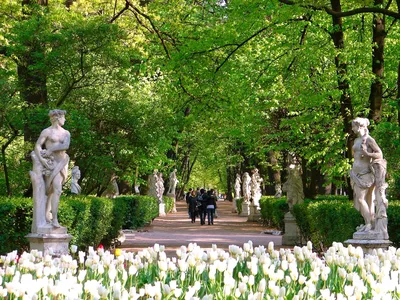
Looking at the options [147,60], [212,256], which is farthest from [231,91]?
[212,256]

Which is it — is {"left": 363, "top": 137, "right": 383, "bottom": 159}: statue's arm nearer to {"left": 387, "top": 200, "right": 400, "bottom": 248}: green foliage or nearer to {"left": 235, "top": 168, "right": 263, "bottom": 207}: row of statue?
{"left": 387, "top": 200, "right": 400, "bottom": 248}: green foliage

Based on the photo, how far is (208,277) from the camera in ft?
21.9

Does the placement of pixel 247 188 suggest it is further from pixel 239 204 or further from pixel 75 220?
pixel 75 220

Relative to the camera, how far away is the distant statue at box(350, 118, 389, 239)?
1326 centimetres

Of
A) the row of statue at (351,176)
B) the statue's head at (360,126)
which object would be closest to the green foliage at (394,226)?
the row of statue at (351,176)

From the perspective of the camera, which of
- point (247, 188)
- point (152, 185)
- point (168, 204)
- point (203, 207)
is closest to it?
point (203, 207)

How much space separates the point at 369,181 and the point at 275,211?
1473 centimetres

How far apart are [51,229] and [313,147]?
401 inches

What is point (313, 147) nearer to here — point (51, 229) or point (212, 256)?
point (51, 229)

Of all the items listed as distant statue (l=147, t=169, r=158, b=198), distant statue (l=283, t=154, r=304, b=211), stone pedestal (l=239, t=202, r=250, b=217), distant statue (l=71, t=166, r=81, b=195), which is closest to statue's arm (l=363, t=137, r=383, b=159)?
distant statue (l=71, t=166, r=81, b=195)

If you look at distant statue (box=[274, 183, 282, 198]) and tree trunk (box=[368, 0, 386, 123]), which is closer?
tree trunk (box=[368, 0, 386, 123])

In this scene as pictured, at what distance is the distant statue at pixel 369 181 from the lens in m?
13.3

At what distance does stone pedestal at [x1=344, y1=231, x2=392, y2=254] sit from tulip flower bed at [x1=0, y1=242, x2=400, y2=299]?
229 inches

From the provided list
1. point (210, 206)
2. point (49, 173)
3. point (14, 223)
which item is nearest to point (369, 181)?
point (49, 173)
